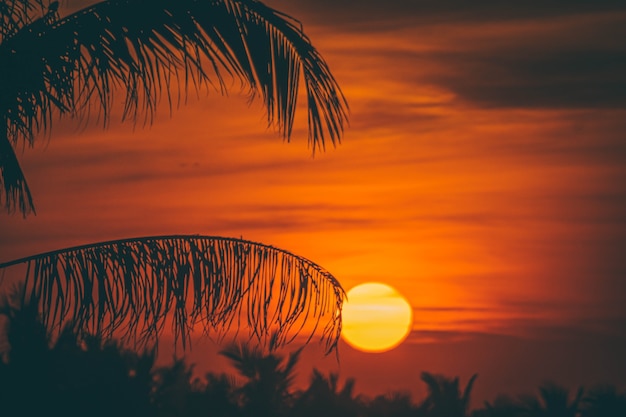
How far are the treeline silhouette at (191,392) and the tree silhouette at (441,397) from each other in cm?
3

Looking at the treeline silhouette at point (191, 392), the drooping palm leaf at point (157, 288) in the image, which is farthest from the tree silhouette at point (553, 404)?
the drooping palm leaf at point (157, 288)

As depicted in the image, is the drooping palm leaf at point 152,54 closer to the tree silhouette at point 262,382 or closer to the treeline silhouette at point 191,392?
the treeline silhouette at point 191,392

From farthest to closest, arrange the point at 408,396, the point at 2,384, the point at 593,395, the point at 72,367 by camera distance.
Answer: the point at 408,396 < the point at 593,395 < the point at 72,367 < the point at 2,384

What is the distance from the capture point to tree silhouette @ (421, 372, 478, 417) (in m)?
35.9

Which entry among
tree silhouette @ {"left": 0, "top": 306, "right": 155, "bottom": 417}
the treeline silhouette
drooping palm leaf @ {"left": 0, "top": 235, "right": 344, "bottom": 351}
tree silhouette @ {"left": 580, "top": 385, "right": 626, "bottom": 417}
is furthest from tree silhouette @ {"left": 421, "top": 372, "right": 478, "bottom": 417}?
drooping palm leaf @ {"left": 0, "top": 235, "right": 344, "bottom": 351}

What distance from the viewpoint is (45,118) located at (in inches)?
215

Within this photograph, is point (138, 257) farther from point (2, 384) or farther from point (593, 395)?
point (593, 395)

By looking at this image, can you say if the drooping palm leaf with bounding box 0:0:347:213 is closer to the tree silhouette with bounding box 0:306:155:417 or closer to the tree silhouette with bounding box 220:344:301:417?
the tree silhouette with bounding box 0:306:155:417

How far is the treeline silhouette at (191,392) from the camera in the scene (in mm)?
20688

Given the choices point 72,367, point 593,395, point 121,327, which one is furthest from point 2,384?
point 593,395

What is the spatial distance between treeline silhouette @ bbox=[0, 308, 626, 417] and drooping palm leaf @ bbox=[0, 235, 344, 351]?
33.4ft

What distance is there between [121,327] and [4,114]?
129 cm

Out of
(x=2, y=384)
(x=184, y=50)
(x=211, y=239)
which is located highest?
(x=184, y=50)

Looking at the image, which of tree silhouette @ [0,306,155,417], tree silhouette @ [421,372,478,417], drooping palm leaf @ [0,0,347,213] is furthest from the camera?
tree silhouette @ [421,372,478,417]
